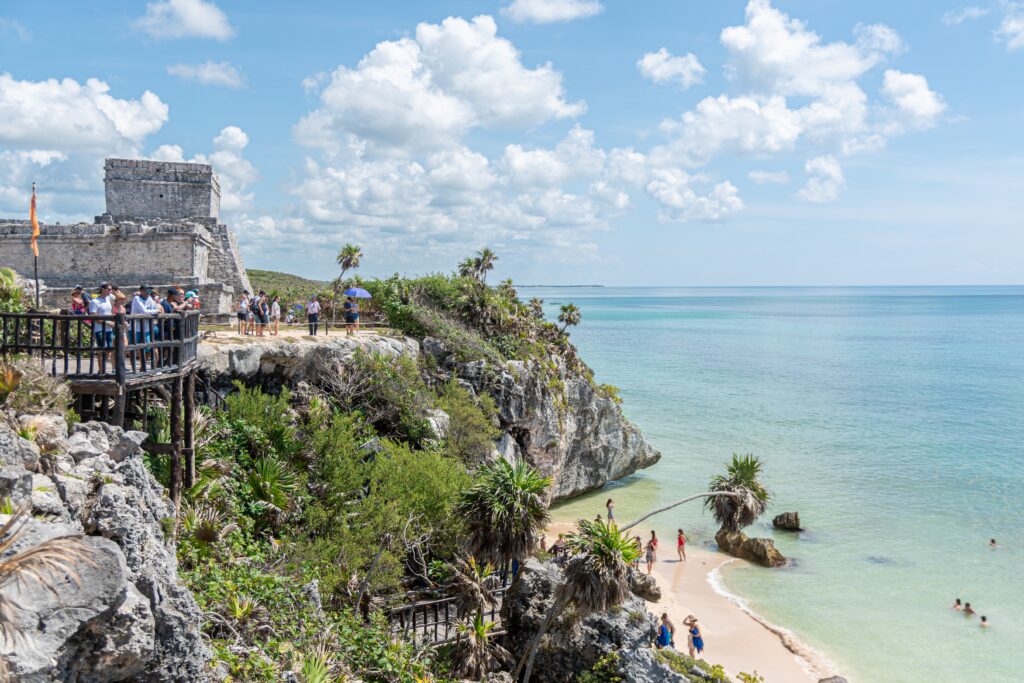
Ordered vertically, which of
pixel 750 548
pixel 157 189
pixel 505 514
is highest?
pixel 157 189

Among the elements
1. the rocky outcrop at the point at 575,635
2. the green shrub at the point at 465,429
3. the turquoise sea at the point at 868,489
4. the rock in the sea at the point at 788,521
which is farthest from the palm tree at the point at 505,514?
the rock in the sea at the point at 788,521

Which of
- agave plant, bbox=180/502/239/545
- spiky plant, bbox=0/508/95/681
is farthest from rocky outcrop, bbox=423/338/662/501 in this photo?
spiky plant, bbox=0/508/95/681

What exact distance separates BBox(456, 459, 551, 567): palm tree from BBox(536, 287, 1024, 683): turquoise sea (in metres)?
11.1

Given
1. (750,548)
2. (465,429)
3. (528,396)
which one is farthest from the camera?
(528,396)

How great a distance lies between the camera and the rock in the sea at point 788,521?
29.8 meters

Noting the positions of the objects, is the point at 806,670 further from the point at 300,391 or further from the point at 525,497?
the point at 300,391

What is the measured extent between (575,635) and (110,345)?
34.1ft

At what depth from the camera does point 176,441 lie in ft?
42.5

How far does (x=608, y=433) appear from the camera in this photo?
33.7 m

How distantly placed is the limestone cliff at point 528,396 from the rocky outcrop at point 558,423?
0.04 metres

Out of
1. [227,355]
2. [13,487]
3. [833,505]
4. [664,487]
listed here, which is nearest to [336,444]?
[227,355]

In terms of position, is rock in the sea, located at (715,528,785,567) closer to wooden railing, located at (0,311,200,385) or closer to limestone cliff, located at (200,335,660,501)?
limestone cliff, located at (200,335,660,501)

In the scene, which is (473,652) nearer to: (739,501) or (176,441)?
(176,441)

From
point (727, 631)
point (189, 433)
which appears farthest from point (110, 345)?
point (727, 631)
